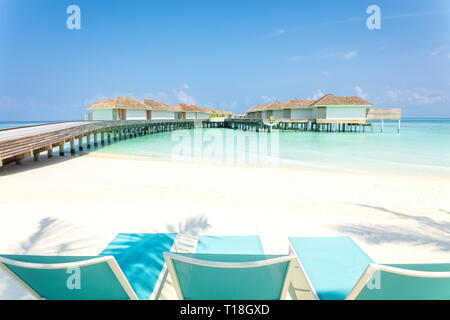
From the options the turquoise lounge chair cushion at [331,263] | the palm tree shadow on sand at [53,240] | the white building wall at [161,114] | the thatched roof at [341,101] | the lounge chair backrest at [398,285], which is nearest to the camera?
the lounge chair backrest at [398,285]

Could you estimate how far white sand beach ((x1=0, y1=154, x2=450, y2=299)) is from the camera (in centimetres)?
369

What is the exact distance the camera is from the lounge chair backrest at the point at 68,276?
143 centimetres

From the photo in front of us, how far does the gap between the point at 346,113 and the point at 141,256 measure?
1301 inches

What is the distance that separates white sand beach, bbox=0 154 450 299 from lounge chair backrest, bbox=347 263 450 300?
68.8 inches

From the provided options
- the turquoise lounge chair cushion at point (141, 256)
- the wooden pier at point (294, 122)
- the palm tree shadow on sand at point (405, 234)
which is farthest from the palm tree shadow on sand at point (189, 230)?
the wooden pier at point (294, 122)

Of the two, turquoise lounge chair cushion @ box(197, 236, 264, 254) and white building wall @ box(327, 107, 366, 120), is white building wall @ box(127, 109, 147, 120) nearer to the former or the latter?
white building wall @ box(327, 107, 366, 120)

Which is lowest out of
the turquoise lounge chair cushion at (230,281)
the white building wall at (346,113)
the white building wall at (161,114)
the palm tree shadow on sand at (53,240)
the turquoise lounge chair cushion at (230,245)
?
the palm tree shadow on sand at (53,240)

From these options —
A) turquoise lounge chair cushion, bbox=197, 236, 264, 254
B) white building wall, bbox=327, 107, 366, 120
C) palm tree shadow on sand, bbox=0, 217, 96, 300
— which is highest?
white building wall, bbox=327, 107, 366, 120

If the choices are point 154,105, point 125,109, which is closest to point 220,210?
point 125,109

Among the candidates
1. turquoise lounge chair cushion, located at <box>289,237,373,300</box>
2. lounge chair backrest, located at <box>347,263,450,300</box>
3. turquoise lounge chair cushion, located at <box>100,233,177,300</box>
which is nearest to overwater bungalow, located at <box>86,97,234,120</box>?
turquoise lounge chair cushion, located at <box>100,233,177,300</box>

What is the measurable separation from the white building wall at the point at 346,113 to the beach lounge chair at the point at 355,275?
1229 inches

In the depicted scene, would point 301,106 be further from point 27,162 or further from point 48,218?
point 48,218

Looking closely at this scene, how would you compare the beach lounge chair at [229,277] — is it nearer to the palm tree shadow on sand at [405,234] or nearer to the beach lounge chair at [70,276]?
the beach lounge chair at [70,276]
